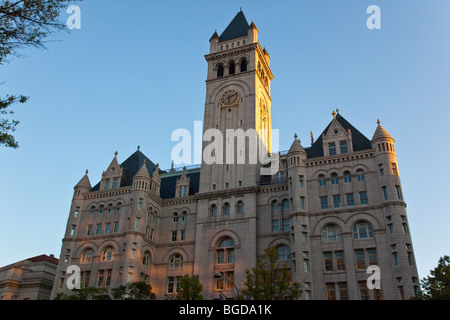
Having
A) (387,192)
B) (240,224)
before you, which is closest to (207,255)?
(240,224)

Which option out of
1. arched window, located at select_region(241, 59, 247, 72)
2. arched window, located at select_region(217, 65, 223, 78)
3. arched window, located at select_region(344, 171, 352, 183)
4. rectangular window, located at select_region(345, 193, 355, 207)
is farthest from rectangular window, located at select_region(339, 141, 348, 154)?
arched window, located at select_region(217, 65, 223, 78)

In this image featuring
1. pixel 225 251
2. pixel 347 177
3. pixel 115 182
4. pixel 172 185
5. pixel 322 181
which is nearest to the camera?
pixel 347 177

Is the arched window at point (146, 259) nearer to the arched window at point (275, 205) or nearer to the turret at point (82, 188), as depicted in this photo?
the turret at point (82, 188)

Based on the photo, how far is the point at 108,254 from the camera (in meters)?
60.7

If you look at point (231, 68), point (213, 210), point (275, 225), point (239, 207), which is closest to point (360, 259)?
point (275, 225)

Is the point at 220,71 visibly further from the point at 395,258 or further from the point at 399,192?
the point at 395,258

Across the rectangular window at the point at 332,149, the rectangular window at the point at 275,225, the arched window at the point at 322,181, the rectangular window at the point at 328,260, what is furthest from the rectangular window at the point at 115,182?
the rectangular window at the point at 328,260

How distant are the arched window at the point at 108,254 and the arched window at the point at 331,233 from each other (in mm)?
29915

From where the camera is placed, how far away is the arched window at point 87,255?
202 feet

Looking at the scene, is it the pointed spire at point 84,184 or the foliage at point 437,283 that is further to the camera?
the pointed spire at point 84,184

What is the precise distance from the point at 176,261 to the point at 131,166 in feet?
63.5

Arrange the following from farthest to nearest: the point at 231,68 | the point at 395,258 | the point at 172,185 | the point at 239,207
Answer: the point at 231,68 < the point at 172,185 < the point at 239,207 < the point at 395,258

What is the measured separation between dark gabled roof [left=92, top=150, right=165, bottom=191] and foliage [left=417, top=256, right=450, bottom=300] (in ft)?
145
